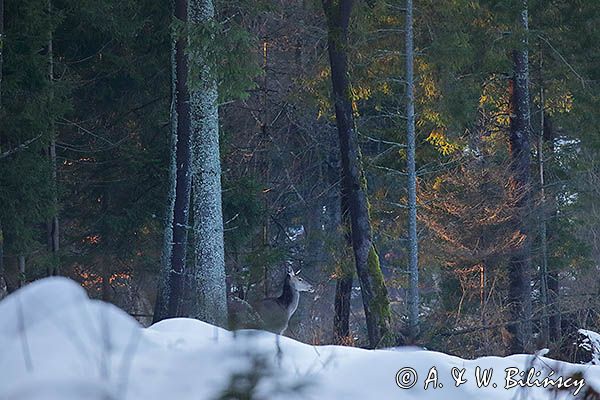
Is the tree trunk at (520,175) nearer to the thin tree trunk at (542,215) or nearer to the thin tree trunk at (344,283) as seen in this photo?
the thin tree trunk at (542,215)

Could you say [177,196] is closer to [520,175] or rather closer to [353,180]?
[353,180]

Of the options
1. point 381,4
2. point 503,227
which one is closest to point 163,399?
Answer: point 381,4

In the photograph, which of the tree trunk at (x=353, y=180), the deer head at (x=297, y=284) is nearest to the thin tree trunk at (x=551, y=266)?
the tree trunk at (x=353, y=180)

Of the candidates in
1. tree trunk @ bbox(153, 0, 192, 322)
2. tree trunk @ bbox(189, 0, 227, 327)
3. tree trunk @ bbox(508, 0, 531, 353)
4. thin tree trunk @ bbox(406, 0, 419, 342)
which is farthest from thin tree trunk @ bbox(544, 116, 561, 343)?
tree trunk @ bbox(189, 0, 227, 327)

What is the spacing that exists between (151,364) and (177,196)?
14.6 meters

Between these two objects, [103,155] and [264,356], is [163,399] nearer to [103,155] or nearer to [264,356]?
[264,356]

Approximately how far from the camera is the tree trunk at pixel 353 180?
59.7 ft

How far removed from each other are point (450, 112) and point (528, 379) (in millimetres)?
15588

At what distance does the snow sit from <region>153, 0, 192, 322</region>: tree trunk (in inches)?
540

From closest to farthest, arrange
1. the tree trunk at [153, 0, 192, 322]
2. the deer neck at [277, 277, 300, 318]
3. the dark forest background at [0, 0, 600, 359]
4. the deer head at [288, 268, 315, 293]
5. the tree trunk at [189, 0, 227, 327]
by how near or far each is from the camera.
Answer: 1. the tree trunk at [189, 0, 227, 327]
2. the deer neck at [277, 277, 300, 318]
3. the deer head at [288, 268, 315, 293]
4. the dark forest background at [0, 0, 600, 359]
5. the tree trunk at [153, 0, 192, 322]

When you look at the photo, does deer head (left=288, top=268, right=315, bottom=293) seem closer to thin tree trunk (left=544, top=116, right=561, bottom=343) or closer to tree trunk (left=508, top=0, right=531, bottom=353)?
thin tree trunk (left=544, top=116, right=561, bottom=343)

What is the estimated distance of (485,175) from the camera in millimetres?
23359

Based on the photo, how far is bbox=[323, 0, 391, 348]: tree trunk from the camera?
1819cm

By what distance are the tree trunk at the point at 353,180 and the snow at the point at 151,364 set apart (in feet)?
43.7
